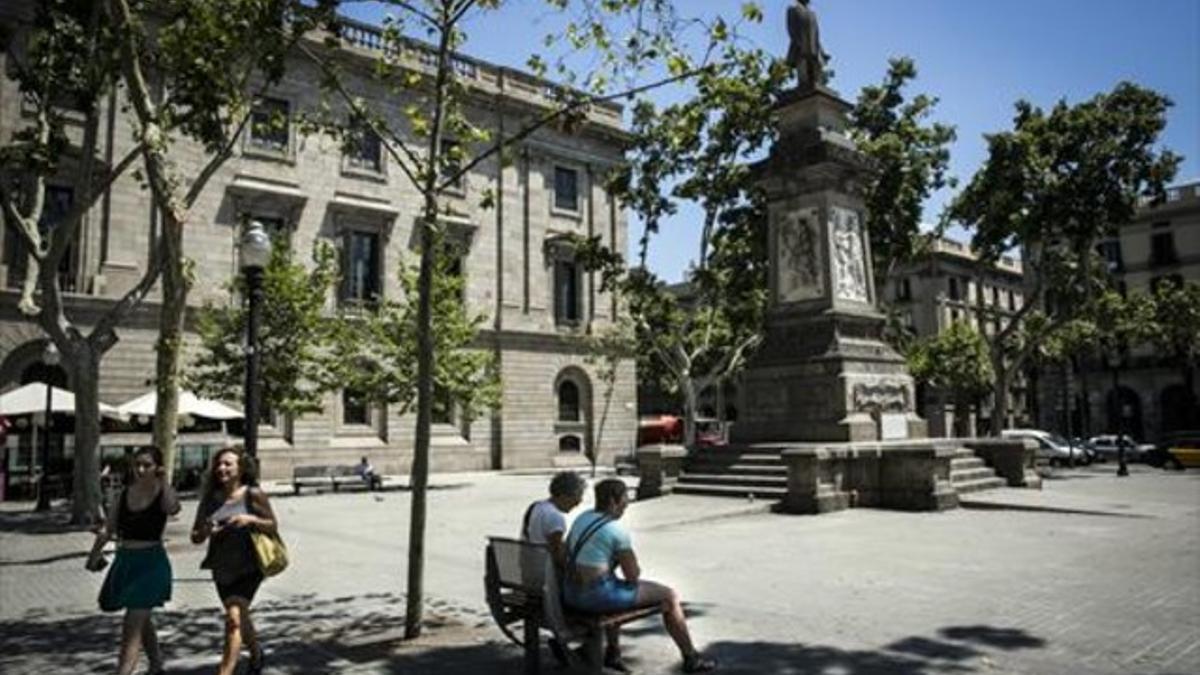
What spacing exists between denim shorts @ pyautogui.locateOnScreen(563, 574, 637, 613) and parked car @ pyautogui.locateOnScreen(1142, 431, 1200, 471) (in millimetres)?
36704

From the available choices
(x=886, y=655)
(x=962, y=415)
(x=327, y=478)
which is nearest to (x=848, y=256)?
(x=886, y=655)

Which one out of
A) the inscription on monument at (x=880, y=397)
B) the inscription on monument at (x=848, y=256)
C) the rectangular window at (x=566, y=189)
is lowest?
Result: the inscription on monument at (x=880, y=397)

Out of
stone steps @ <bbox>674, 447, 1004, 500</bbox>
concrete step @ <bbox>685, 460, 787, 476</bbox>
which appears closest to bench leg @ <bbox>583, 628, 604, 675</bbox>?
stone steps @ <bbox>674, 447, 1004, 500</bbox>

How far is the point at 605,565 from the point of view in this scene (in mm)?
5812

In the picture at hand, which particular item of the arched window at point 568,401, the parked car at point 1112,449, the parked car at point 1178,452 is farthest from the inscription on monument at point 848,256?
the parked car at point 1112,449

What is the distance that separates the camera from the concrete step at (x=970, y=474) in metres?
17.8

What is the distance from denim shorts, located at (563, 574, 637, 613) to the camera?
5758mm

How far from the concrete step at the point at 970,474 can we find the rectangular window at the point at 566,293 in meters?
22.2

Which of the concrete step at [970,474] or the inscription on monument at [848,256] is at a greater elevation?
the inscription on monument at [848,256]

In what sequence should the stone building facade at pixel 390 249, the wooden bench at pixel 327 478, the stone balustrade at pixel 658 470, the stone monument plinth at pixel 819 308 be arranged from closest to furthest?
the stone monument plinth at pixel 819 308 < the stone balustrade at pixel 658 470 < the wooden bench at pixel 327 478 < the stone building facade at pixel 390 249

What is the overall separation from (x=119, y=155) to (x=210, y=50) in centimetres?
1827

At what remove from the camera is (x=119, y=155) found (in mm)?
27812

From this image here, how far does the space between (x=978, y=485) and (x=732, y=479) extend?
4.90m

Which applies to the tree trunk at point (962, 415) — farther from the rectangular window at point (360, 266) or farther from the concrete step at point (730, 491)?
the concrete step at point (730, 491)
